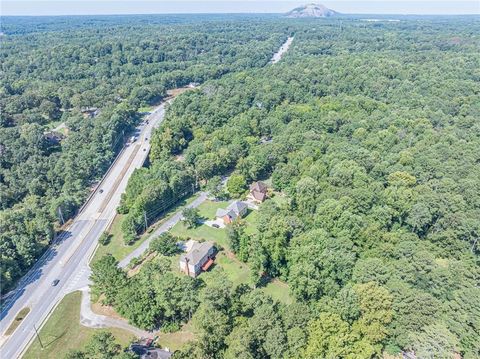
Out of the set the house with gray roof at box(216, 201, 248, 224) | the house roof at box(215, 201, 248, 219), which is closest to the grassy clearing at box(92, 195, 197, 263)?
the house roof at box(215, 201, 248, 219)

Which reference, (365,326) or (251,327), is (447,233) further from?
(251,327)

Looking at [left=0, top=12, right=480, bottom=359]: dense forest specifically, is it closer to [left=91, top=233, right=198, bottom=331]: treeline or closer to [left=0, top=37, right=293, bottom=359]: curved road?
[left=91, top=233, right=198, bottom=331]: treeline

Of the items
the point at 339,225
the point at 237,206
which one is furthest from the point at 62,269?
the point at 339,225

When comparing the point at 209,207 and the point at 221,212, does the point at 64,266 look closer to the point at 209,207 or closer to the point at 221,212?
the point at 209,207

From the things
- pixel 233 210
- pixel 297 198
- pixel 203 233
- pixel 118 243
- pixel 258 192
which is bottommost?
pixel 118 243

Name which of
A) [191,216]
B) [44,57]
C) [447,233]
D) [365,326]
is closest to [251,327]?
[365,326]

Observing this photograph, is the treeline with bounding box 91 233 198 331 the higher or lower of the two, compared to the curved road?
higher
